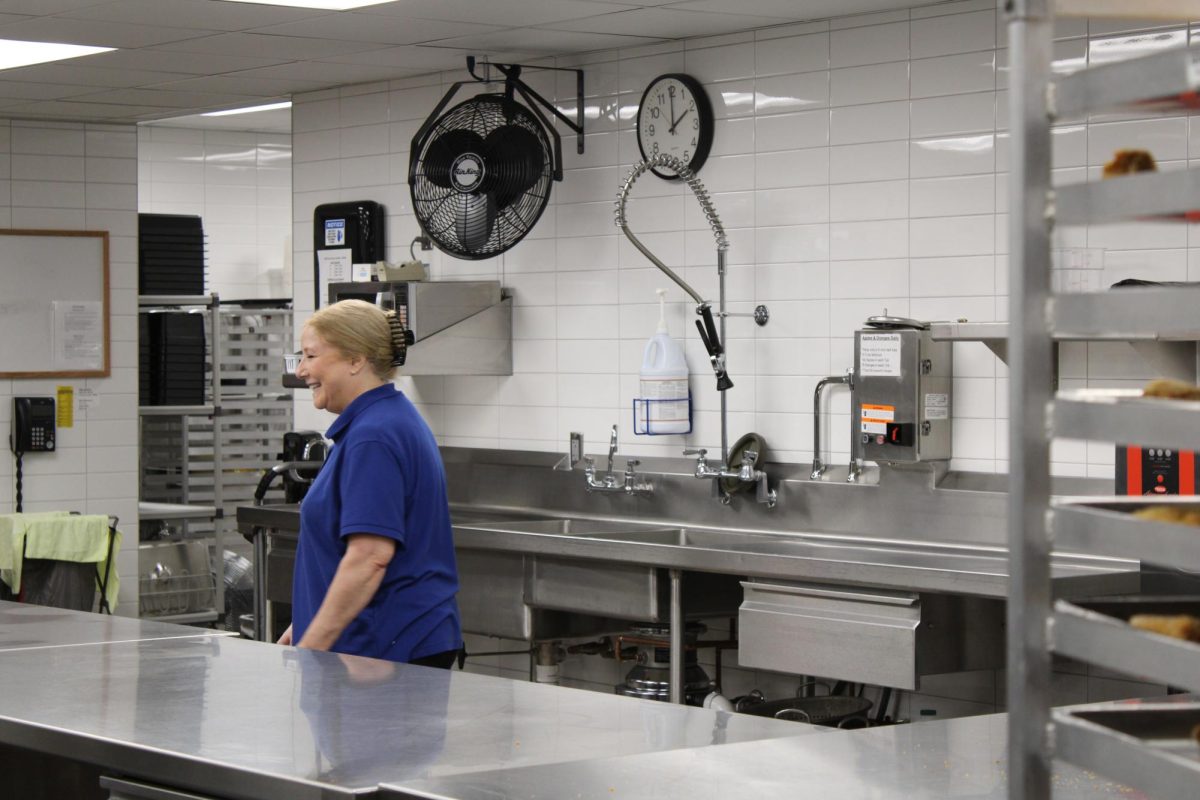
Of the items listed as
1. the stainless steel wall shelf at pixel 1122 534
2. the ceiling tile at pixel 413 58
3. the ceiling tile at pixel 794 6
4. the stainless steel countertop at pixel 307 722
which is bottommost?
the stainless steel countertop at pixel 307 722

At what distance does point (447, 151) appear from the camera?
546 cm

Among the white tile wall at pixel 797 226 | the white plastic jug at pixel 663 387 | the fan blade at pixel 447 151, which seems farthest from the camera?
the fan blade at pixel 447 151

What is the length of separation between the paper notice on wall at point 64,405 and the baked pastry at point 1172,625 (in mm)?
6730

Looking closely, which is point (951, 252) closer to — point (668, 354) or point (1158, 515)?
point (668, 354)

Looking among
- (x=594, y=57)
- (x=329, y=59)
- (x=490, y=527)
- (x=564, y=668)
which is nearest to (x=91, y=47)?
(x=329, y=59)

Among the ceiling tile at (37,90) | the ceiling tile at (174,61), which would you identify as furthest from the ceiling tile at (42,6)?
the ceiling tile at (37,90)

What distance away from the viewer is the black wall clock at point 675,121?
17.0 ft

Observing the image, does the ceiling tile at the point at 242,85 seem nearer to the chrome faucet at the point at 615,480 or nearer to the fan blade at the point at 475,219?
the fan blade at the point at 475,219

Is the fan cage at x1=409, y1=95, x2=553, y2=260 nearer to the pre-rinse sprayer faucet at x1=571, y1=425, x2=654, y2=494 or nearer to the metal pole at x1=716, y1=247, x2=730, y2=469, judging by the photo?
the metal pole at x1=716, y1=247, x2=730, y2=469

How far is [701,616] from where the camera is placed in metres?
4.64

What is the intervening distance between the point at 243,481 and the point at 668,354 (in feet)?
13.2

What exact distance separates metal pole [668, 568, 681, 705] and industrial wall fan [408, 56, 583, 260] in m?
1.45

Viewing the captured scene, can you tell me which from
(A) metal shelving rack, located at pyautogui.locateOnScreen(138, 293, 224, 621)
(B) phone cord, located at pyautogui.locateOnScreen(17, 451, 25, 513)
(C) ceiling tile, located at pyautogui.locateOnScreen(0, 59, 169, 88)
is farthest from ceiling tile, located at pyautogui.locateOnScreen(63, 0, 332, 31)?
(A) metal shelving rack, located at pyautogui.locateOnScreen(138, 293, 224, 621)

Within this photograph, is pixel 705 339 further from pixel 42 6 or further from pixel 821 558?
pixel 42 6
